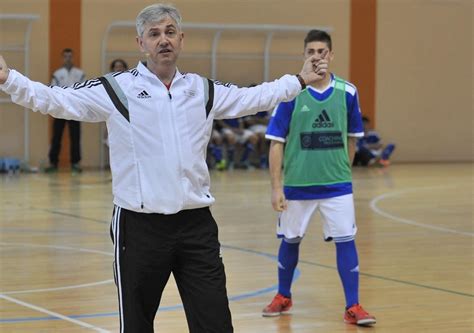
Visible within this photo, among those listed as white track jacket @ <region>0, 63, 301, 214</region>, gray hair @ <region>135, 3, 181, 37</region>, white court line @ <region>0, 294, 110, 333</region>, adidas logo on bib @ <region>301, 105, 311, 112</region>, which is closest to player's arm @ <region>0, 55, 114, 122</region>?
white track jacket @ <region>0, 63, 301, 214</region>

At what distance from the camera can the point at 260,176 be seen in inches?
755

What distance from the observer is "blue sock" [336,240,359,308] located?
7195mm

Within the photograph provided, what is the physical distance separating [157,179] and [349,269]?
2962 millimetres

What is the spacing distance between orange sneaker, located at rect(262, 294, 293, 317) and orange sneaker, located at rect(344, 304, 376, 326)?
1.62 ft

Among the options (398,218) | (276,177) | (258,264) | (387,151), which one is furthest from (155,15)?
(387,151)

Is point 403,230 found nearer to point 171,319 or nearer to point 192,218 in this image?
point 171,319

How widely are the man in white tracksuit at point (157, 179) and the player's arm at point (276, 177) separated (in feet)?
7.11

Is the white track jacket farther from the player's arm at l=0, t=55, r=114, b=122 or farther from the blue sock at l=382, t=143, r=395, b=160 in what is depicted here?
the blue sock at l=382, t=143, r=395, b=160

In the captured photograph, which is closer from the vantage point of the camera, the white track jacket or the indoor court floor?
the white track jacket

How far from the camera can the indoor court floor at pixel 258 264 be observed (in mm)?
7188

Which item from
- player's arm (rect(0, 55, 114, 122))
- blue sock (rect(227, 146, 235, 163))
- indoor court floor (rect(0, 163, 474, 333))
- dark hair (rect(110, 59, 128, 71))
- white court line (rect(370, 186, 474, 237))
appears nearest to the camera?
player's arm (rect(0, 55, 114, 122))

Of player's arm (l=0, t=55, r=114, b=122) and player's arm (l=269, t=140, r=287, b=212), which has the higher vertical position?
player's arm (l=0, t=55, r=114, b=122)

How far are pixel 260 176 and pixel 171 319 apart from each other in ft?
39.8

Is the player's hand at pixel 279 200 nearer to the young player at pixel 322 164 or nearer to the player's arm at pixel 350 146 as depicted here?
the young player at pixel 322 164
